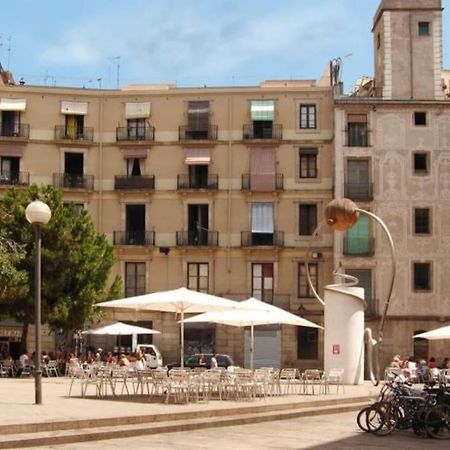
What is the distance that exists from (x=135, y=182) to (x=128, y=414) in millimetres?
34803

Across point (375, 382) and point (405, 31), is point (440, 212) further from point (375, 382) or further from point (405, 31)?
point (375, 382)

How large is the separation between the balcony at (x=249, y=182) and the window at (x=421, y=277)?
7.85m

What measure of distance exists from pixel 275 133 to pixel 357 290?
21.7 meters

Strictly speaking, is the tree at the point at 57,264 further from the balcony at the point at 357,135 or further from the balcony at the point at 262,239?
the balcony at the point at 357,135

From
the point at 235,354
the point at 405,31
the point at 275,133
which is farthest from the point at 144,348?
the point at 405,31

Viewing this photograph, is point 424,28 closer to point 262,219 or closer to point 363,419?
point 262,219

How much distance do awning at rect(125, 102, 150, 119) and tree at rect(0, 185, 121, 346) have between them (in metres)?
11.2

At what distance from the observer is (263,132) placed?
52031 millimetres

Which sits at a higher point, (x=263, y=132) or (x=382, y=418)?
(x=263, y=132)

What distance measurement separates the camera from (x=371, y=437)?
1738 centimetres

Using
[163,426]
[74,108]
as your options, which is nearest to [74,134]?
[74,108]

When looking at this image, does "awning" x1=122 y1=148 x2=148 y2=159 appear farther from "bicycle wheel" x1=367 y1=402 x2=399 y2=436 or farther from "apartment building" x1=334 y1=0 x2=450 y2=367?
"bicycle wheel" x1=367 y1=402 x2=399 y2=436

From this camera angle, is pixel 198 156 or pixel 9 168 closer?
pixel 198 156

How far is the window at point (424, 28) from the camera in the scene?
51844mm
